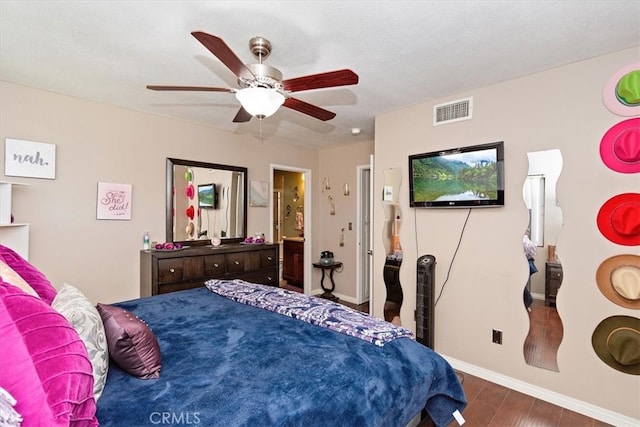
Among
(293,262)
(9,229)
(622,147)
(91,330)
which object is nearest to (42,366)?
(91,330)

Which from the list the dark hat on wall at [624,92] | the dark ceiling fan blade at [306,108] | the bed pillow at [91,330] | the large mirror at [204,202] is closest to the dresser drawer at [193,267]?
the large mirror at [204,202]

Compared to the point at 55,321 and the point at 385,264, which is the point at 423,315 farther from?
the point at 55,321

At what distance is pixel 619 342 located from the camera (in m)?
2.12

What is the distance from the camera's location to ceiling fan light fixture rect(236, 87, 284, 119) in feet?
5.61

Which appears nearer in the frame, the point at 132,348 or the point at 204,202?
the point at 132,348

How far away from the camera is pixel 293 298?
2.28m

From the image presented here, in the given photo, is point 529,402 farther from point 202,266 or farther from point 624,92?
point 202,266

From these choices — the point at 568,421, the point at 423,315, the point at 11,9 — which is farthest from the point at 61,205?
the point at 568,421

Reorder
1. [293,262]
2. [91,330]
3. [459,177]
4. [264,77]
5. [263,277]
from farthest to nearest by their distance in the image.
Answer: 1. [293,262]
2. [263,277]
3. [459,177]
4. [264,77]
5. [91,330]

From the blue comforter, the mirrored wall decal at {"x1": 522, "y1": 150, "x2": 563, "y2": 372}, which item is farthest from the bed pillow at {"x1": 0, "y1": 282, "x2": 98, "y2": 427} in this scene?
the mirrored wall decal at {"x1": 522, "y1": 150, "x2": 563, "y2": 372}

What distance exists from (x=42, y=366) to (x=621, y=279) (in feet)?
10.2

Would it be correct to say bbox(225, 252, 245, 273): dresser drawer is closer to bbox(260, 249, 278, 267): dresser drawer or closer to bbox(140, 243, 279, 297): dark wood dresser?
bbox(140, 243, 279, 297): dark wood dresser

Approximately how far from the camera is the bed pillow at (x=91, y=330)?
1124 millimetres

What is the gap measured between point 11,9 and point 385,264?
3.53 meters
